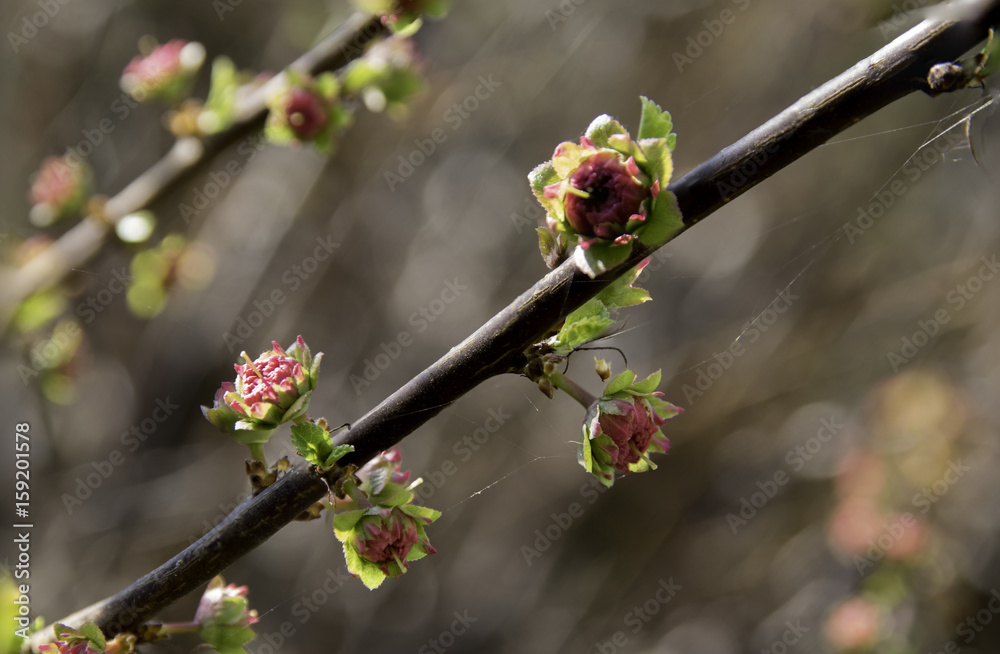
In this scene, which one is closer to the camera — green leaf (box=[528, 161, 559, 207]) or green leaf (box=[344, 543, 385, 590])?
green leaf (box=[528, 161, 559, 207])

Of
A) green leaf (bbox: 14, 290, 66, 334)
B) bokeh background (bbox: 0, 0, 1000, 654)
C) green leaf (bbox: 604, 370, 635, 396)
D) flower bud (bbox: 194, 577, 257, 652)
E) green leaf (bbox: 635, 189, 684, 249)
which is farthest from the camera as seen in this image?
bokeh background (bbox: 0, 0, 1000, 654)

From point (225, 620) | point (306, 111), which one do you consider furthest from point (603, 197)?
point (306, 111)

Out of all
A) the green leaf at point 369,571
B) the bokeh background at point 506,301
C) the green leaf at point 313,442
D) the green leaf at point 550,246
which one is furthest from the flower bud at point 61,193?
the green leaf at point 550,246

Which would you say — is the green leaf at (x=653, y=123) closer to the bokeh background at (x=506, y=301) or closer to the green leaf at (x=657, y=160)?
the green leaf at (x=657, y=160)

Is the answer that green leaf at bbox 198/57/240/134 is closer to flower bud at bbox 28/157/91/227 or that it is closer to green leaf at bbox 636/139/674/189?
flower bud at bbox 28/157/91/227

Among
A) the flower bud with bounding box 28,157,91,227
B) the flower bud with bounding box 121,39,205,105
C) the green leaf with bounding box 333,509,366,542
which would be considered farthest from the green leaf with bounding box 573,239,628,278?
the flower bud with bounding box 28,157,91,227

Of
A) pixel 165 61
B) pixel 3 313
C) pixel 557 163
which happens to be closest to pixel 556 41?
pixel 165 61

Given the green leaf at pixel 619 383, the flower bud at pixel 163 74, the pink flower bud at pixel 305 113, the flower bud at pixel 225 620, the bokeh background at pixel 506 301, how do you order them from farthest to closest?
the bokeh background at pixel 506 301 < the flower bud at pixel 163 74 < the pink flower bud at pixel 305 113 < the flower bud at pixel 225 620 < the green leaf at pixel 619 383
